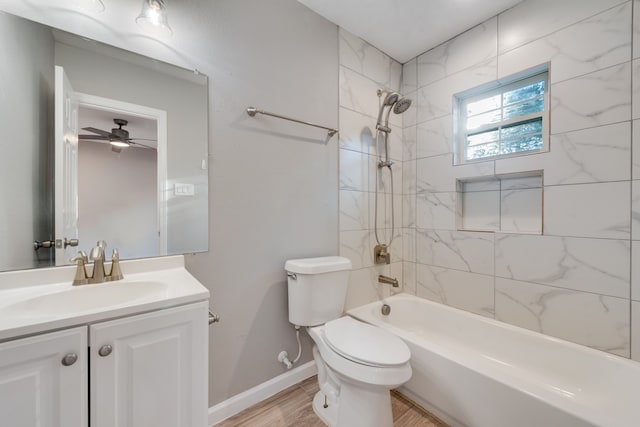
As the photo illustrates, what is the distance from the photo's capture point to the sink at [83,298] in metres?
0.84

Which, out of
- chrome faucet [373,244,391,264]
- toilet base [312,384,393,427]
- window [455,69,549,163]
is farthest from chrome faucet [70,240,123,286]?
window [455,69,549,163]

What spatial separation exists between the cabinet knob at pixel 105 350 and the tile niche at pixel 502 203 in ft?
7.02

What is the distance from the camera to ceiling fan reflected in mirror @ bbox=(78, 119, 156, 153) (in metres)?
1.13

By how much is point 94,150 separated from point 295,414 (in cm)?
171

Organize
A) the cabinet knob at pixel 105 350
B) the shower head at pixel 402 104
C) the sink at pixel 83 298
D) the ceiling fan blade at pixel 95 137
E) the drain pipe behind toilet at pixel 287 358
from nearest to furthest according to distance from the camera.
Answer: the cabinet knob at pixel 105 350 < the sink at pixel 83 298 < the ceiling fan blade at pixel 95 137 < the drain pipe behind toilet at pixel 287 358 < the shower head at pixel 402 104

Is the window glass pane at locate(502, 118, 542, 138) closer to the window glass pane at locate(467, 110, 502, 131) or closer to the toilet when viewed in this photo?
the window glass pane at locate(467, 110, 502, 131)

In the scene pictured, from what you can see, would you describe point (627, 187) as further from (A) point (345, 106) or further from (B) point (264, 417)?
(B) point (264, 417)

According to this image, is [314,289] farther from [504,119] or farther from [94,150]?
[504,119]

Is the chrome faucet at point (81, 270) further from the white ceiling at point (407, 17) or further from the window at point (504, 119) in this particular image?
the window at point (504, 119)

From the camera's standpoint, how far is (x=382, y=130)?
2068 millimetres

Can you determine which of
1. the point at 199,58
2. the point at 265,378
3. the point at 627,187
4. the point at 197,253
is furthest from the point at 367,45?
the point at 265,378

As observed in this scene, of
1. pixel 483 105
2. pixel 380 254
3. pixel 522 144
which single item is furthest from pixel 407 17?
pixel 380 254

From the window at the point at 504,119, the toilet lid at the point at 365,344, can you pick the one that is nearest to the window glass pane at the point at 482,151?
the window at the point at 504,119

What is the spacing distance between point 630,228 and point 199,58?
2420 millimetres
